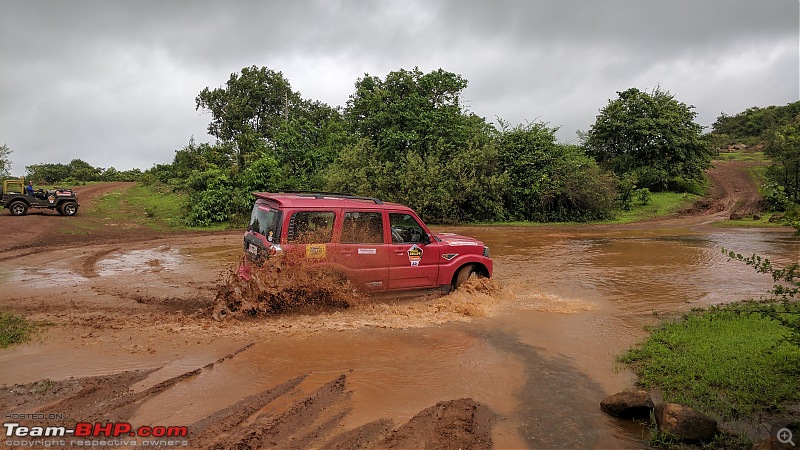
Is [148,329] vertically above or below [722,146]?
below

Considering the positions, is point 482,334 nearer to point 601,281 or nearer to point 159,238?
point 601,281

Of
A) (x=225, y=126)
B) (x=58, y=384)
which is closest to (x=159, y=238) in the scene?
(x=58, y=384)

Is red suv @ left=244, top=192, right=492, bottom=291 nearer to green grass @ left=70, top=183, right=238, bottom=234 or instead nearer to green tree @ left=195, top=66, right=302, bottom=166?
green grass @ left=70, top=183, right=238, bottom=234

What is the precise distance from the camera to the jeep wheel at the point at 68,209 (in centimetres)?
2230

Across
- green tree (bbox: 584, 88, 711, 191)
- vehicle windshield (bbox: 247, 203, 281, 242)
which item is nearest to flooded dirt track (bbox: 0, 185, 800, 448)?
vehicle windshield (bbox: 247, 203, 281, 242)

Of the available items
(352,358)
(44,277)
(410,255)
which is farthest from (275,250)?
(44,277)

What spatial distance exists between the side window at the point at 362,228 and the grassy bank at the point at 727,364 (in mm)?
4161

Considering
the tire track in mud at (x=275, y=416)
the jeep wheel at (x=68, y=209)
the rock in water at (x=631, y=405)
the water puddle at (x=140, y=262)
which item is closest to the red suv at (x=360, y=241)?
the tire track in mud at (x=275, y=416)

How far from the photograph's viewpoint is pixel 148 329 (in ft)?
22.7

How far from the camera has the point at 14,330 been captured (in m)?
6.54

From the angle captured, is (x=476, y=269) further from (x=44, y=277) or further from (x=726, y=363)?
(x=44, y=277)

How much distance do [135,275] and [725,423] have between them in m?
11.6

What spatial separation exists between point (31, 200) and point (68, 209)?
1420 millimetres

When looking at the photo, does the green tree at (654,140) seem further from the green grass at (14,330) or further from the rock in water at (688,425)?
the green grass at (14,330)
